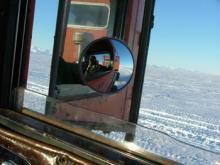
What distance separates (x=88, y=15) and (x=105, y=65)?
71cm

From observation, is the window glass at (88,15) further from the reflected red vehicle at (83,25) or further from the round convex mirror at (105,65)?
the round convex mirror at (105,65)

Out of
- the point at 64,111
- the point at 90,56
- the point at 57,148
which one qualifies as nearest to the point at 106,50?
the point at 90,56

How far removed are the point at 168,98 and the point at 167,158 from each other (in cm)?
243

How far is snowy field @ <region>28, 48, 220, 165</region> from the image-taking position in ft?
3.19

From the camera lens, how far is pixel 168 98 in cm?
332

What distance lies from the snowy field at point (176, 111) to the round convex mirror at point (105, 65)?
0.77ft

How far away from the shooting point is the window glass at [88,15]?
1796 mm

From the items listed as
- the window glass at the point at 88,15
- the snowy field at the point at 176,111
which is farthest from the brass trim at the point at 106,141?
the window glass at the point at 88,15

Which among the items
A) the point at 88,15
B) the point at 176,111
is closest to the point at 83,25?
the point at 88,15

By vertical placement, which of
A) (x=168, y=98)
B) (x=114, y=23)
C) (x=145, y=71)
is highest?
(x=114, y=23)

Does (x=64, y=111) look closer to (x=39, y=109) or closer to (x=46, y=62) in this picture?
(x=39, y=109)

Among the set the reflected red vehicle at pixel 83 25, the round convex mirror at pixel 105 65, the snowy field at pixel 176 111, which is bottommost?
the snowy field at pixel 176 111

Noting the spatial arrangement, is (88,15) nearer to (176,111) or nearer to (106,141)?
(106,141)

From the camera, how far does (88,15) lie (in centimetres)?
192
